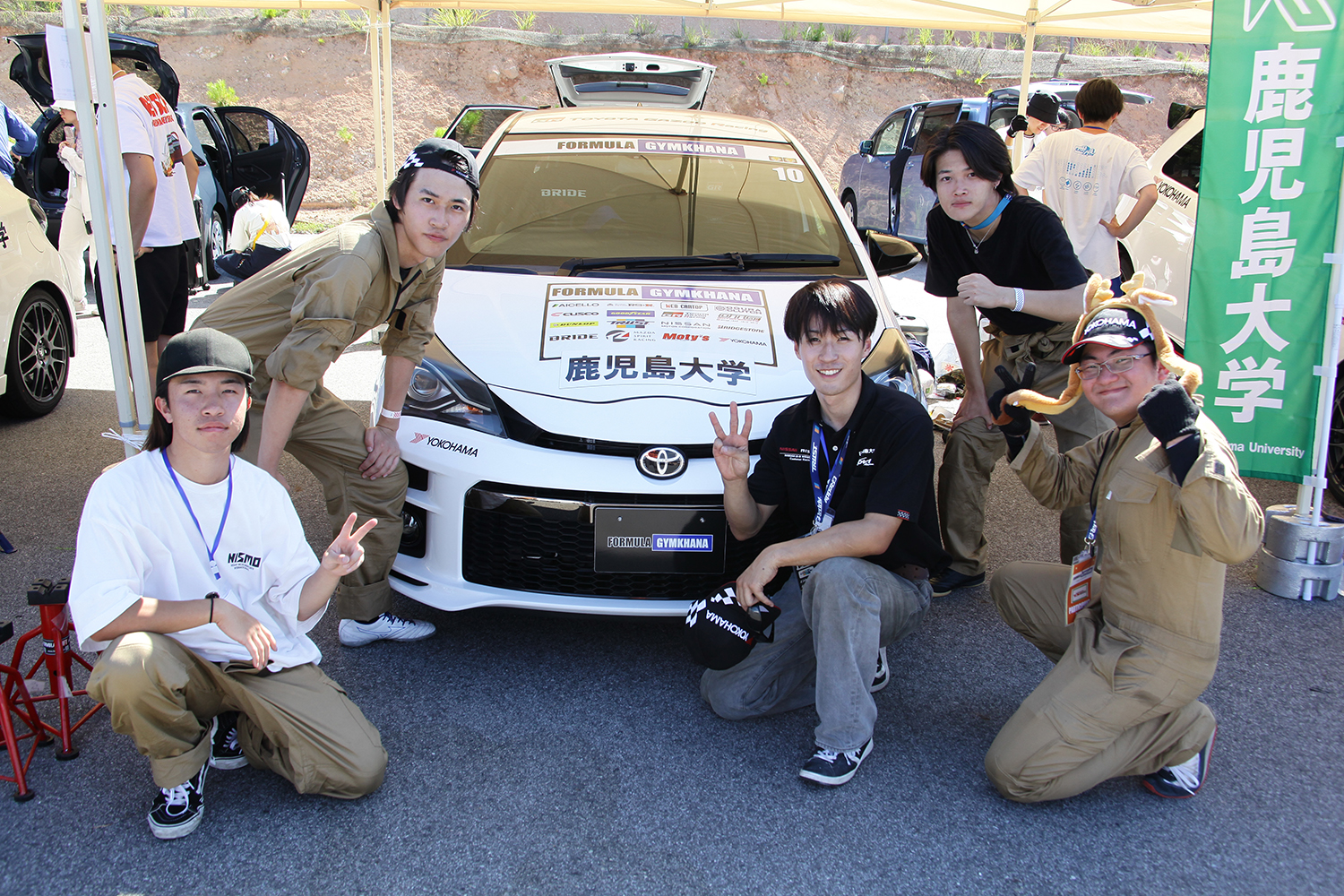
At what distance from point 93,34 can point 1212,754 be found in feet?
12.9

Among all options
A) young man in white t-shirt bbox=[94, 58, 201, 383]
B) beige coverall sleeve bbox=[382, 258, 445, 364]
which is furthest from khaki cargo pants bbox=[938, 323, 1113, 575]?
young man in white t-shirt bbox=[94, 58, 201, 383]

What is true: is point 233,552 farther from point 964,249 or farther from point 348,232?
point 964,249

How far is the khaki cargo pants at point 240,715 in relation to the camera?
2025mm

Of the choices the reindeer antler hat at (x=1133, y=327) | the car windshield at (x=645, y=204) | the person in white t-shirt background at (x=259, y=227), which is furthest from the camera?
the person in white t-shirt background at (x=259, y=227)

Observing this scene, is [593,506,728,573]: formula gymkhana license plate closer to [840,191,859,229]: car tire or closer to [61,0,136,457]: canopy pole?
[61,0,136,457]: canopy pole

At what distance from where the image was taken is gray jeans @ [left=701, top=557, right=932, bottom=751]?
7.83 feet

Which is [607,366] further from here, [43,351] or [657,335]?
[43,351]

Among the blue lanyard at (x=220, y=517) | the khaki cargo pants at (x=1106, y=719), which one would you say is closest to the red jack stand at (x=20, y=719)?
the blue lanyard at (x=220, y=517)

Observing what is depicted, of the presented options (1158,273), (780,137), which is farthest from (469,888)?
(1158,273)

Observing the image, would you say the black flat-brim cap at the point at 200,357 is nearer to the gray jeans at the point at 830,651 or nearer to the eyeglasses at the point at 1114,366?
the gray jeans at the point at 830,651

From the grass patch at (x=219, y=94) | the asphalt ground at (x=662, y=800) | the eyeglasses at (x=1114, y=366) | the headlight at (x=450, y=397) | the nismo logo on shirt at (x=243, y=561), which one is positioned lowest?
the asphalt ground at (x=662, y=800)

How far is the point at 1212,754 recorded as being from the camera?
101 inches

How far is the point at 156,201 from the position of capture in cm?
446

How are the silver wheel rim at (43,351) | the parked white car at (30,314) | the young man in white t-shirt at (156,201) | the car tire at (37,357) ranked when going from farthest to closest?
the silver wheel rim at (43,351), the car tire at (37,357), the parked white car at (30,314), the young man in white t-shirt at (156,201)
